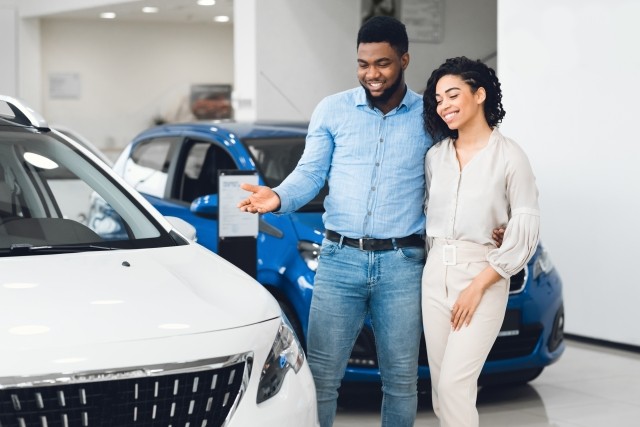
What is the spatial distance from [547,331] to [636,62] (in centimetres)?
226

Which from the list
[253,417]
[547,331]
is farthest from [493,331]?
[547,331]

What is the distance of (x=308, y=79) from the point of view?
11852 mm

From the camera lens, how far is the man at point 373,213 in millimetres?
3691

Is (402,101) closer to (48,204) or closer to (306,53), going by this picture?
(48,204)

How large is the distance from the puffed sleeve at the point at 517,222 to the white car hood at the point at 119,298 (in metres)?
0.75

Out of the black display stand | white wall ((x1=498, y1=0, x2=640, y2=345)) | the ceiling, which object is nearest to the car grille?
the black display stand

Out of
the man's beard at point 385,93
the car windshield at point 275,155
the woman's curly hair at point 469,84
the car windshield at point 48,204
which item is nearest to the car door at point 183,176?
the car windshield at point 275,155

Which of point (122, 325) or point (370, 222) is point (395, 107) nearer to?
point (370, 222)

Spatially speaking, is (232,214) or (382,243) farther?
(232,214)

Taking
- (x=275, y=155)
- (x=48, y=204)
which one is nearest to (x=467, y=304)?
(x=48, y=204)

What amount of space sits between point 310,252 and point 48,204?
145 centimetres

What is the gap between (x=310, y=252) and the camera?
5.23m

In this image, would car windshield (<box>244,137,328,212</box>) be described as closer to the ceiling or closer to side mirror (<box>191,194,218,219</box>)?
side mirror (<box>191,194,218,219</box>)

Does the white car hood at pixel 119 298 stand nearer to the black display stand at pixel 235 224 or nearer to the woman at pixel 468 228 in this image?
the woman at pixel 468 228
